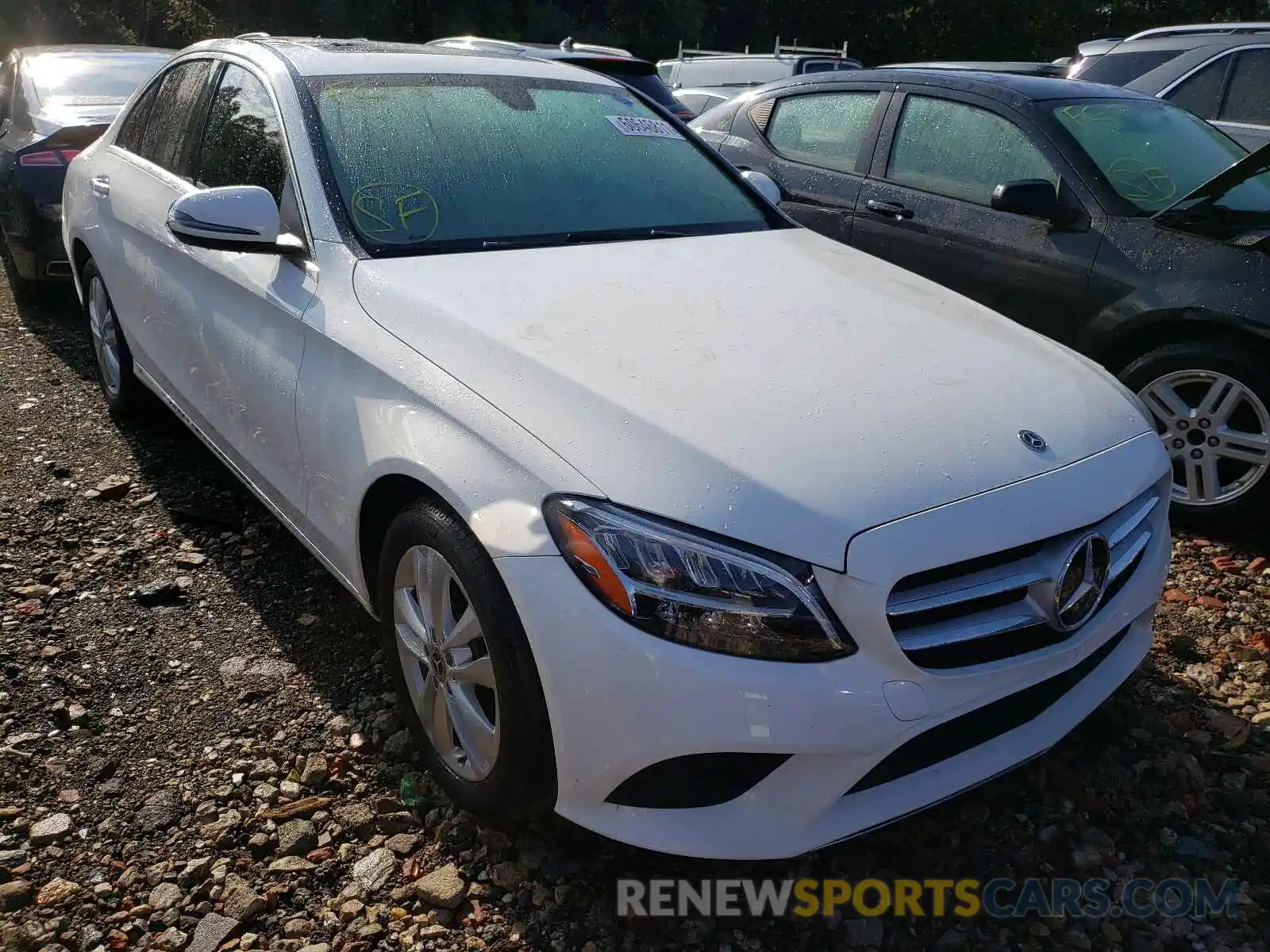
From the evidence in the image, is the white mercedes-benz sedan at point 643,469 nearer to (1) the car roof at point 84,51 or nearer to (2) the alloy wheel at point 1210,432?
(2) the alloy wheel at point 1210,432

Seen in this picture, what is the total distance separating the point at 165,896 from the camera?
83.2 inches

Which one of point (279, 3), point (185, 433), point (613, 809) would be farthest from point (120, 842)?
point (279, 3)

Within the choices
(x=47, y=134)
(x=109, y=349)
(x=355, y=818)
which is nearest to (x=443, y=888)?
(x=355, y=818)

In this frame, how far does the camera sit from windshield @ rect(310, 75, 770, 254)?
8.77 ft

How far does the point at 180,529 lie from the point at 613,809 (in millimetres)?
2288

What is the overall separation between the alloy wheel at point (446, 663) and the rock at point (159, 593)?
1141 millimetres

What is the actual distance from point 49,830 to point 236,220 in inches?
57.6

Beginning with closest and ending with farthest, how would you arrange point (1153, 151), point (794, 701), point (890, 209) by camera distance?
point (794, 701) → point (1153, 151) → point (890, 209)

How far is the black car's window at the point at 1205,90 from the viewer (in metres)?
6.39

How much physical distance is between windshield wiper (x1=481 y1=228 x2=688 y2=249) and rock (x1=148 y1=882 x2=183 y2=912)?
1.62 meters

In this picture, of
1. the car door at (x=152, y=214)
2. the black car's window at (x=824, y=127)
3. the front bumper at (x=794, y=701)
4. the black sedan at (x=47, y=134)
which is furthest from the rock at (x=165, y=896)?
the black sedan at (x=47, y=134)

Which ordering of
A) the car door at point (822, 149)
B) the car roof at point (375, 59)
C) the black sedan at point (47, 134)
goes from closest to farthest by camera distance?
the car roof at point (375, 59), the car door at point (822, 149), the black sedan at point (47, 134)

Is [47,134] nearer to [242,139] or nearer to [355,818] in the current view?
[242,139]

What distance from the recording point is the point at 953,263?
432 centimetres
